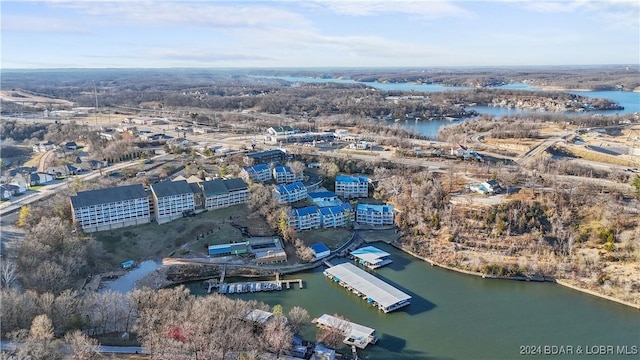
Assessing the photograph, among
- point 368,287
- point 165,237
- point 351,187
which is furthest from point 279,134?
point 368,287

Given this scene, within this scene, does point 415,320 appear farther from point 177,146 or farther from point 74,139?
point 74,139

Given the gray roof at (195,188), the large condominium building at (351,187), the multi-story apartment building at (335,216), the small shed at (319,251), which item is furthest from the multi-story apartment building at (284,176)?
the small shed at (319,251)

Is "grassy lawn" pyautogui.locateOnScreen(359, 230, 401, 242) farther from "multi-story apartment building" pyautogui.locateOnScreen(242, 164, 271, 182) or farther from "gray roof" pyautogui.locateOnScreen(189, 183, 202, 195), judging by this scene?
"gray roof" pyautogui.locateOnScreen(189, 183, 202, 195)

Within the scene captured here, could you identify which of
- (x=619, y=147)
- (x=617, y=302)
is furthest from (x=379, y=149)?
(x=617, y=302)

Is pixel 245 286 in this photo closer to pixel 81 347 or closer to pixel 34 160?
pixel 81 347

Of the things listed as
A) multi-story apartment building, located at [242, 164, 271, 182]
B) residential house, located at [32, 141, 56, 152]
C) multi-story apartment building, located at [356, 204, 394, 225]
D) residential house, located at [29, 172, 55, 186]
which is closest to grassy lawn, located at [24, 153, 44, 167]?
residential house, located at [32, 141, 56, 152]

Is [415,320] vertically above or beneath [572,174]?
beneath
